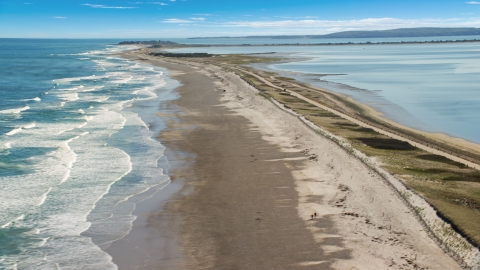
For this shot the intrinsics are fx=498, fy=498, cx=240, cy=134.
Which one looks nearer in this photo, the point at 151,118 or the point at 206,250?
the point at 206,250

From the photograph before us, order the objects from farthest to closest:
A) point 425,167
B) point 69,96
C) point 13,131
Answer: point 69,96, point 13,131, point 425,167

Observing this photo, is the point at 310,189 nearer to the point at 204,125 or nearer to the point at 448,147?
the point at 448,147

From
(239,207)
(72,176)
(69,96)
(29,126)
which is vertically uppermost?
(239,207)

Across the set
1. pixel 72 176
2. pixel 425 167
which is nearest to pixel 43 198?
pixel 72 176

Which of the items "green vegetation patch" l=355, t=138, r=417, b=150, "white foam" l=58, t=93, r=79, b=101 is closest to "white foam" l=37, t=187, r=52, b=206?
"green vegetation patch" l=355, t=138, r=417, b=150

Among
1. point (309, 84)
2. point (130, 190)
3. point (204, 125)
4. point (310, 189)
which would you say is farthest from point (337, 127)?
point (309, 84)

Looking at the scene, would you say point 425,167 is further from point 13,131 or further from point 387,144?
point 13,131

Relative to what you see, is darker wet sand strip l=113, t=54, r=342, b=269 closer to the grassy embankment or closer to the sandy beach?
the sandy beach
